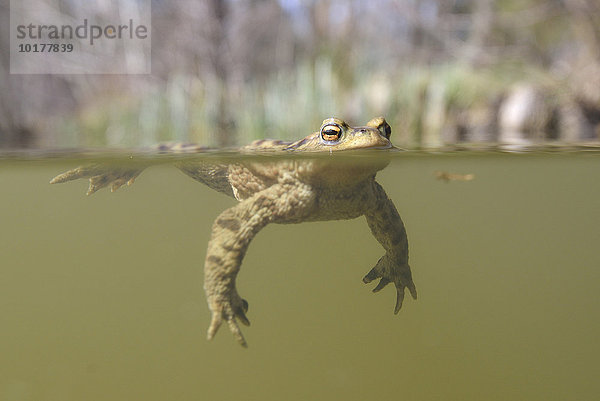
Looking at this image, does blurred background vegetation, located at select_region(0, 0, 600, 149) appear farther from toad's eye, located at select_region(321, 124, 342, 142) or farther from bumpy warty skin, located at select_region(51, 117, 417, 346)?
toad's eye, located at select_region(321, 124, 342, 142)

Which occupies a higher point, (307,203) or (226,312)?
(307,203)

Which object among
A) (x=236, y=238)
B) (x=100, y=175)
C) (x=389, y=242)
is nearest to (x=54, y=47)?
(x=100, y=175)

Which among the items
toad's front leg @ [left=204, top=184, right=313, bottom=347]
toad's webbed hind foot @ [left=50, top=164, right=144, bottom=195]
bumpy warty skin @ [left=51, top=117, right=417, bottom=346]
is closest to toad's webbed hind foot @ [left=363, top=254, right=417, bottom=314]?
bumpy warty skin @ [left=51, top=117, right=417, bottom=346]

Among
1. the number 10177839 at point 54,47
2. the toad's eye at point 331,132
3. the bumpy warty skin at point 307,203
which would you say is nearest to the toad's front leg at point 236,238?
the bumpy warty skin at point 307,203

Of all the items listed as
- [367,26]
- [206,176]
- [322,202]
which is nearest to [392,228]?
[322,202]

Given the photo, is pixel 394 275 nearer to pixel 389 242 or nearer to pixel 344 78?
pixel 389 242
